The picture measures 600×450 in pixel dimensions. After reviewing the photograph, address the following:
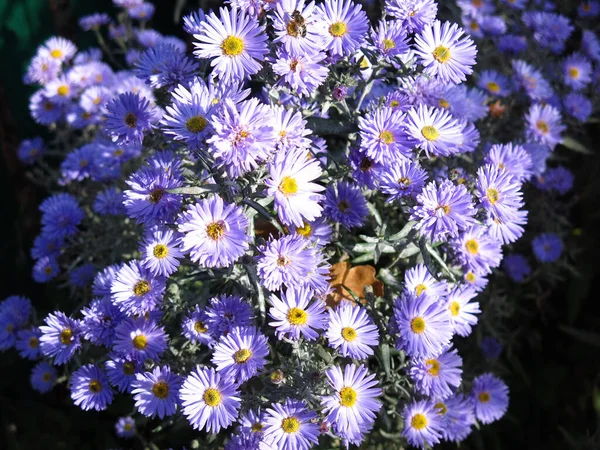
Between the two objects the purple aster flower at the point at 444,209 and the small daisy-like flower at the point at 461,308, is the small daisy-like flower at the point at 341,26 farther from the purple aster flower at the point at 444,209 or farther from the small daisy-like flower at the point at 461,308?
the small daisy-like flower at the point at 461,308

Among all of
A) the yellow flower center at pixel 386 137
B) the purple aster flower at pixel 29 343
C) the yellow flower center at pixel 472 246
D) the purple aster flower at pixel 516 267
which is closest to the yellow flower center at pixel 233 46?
the yellow flower center at pixel 386 137

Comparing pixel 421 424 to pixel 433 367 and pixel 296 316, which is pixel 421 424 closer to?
pixel 433 367

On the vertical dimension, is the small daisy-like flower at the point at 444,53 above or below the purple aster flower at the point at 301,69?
above

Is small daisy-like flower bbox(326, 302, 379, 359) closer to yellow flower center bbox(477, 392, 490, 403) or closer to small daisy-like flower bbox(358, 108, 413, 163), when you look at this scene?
small daisy-like flower bbox(358, 108, 413, 163)

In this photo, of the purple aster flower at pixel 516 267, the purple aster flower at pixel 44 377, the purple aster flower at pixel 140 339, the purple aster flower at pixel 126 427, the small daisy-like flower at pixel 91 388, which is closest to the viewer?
the purple aster flower at pixel 140 339

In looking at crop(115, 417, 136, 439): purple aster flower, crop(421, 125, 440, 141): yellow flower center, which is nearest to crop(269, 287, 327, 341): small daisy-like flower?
crop(421, 125, 440, 141): yellow flower center

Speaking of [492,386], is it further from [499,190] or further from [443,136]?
[443,136]

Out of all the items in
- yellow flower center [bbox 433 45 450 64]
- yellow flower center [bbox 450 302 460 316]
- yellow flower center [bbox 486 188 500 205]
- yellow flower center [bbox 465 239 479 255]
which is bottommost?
yellow flower center [bbox 450 302 460 316]

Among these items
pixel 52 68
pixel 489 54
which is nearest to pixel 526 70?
pixel 489 54
